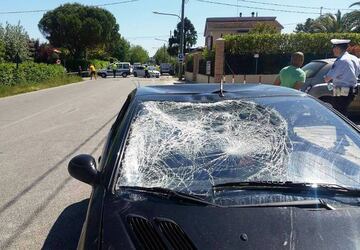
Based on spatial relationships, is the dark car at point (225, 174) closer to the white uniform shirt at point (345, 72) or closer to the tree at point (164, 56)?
the white uniform shirt at point (345, 72)

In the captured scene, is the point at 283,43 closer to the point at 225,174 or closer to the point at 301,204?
the point at 225,174

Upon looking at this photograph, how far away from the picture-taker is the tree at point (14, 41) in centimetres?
5309

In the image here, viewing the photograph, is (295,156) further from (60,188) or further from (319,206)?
(60,188)

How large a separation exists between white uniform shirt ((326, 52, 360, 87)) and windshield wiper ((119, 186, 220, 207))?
18.6 ft

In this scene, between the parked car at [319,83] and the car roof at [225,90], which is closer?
the car roof at [225,90]

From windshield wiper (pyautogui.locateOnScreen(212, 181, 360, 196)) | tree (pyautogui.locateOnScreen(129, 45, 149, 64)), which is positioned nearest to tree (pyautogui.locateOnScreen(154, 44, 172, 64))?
tree (pyautogui.locateOnScreen(129, 45, 149, 64))

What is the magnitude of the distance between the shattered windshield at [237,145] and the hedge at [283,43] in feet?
86.7

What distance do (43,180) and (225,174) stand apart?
434 cm

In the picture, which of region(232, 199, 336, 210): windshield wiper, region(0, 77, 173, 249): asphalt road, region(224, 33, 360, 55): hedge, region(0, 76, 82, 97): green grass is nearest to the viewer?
region(232, 199, 336, 210): windshield wiper

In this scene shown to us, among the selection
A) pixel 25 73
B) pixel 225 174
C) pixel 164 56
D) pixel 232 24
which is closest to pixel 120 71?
pixel 232 24

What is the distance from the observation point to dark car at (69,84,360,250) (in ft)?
7.28

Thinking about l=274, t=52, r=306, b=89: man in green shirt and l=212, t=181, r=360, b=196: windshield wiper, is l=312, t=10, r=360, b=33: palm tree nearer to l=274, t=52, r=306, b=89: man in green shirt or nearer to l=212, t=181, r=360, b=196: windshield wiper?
l=274, t=52, r=306, b=89: man in green shirt

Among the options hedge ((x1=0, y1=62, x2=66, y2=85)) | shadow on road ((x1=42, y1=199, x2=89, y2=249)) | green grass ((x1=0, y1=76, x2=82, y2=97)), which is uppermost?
shadow on road ((x1=42, y1=199, x2=89, y2=249))

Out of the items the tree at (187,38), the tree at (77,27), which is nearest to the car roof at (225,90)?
the tree at (77,27)
